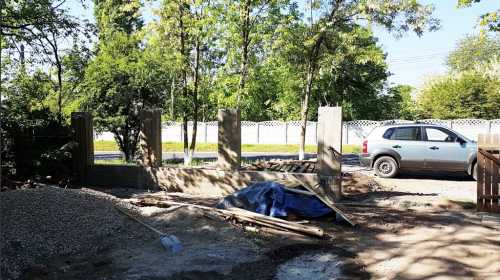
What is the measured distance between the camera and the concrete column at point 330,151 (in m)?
8.88

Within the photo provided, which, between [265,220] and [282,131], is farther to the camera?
[282,131]

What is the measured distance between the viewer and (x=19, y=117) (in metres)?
10.6

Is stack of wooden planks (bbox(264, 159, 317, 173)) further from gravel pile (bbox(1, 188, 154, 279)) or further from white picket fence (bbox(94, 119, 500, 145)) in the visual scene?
white picket fence (bbox(94, 119, 500, 145))

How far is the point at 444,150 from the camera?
471 inches

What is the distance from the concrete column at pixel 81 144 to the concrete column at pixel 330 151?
685 centimetres

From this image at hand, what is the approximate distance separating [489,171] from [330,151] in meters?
3.19

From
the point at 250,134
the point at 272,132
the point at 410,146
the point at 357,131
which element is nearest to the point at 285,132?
the point at 272,132

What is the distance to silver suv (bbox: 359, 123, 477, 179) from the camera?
11.9 metres

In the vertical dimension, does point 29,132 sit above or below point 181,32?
below

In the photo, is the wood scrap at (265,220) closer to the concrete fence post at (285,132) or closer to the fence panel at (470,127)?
the concrete fence post at (285,132)

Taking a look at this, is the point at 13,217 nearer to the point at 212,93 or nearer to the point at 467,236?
the point at 467,236

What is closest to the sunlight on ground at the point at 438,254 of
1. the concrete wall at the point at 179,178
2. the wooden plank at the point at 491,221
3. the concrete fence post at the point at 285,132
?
the wooden plank at the point at 491,221

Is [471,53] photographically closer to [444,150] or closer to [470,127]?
[470,127]

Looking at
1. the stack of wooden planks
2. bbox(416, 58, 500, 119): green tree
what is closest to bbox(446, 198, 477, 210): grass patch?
the stack of wooden planks
